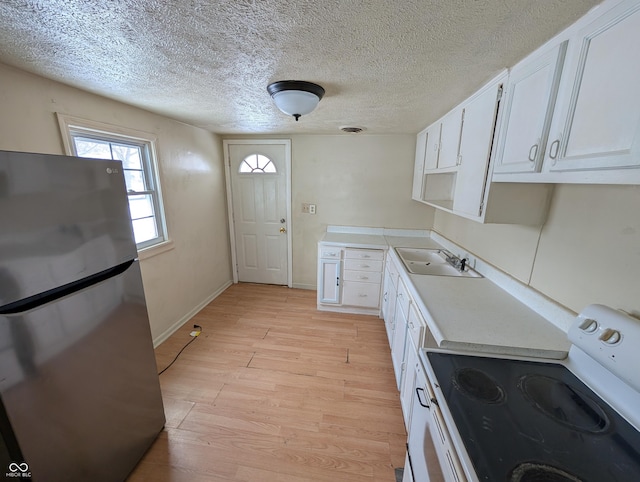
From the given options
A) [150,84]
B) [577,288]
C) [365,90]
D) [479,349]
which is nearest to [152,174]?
[150,84]

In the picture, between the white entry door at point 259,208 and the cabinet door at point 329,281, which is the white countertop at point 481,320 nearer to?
the cabinet door at point 329,281

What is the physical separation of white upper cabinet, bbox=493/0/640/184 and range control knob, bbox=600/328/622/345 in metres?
0.52

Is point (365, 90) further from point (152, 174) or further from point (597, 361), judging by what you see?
point (152, 174)

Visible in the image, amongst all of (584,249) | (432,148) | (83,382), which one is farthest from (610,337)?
(83,382)

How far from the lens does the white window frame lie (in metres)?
1.67

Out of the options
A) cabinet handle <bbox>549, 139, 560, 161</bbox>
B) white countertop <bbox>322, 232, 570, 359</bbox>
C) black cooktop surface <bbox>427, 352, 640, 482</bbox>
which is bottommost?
black cooktop surface <bbox>427, 352, 640, 482</bbox>

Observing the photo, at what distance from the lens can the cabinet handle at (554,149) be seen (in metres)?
0.93

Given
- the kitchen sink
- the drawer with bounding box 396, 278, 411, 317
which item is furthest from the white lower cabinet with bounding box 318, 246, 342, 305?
the drawer with bounding box 396, 278, 411, 317

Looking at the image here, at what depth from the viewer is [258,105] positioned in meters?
2.00

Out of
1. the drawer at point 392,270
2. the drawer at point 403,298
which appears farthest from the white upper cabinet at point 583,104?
the drawer at point 392,270

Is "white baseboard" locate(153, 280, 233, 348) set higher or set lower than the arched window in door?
lower

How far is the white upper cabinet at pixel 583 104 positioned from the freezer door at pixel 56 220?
6.37 ft

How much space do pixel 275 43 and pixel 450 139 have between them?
1.51 meters

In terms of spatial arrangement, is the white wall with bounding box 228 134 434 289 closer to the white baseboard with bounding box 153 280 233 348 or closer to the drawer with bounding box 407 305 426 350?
the white baseboard with bounding box 153 280 233 348
